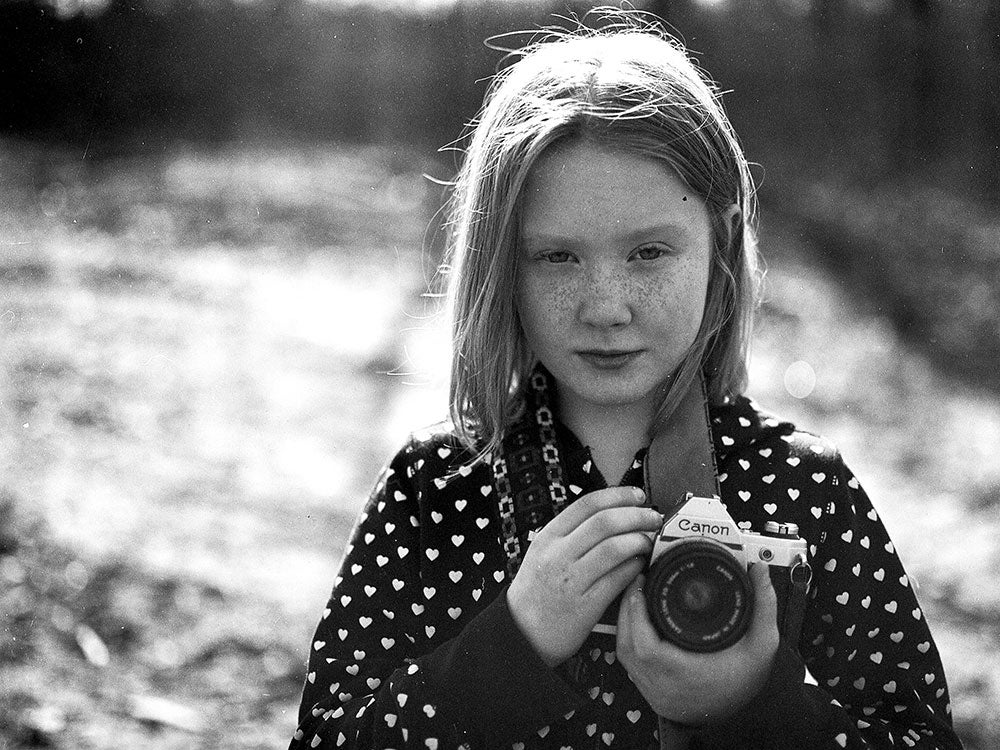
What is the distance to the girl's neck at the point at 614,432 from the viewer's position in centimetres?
165

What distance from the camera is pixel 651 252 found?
4.99 ft

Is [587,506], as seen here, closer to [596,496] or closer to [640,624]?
[596,496]

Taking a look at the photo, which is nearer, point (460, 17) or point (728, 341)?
point (728, 341)

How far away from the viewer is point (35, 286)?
7.30 m

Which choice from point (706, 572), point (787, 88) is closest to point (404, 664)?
point (706, 572)

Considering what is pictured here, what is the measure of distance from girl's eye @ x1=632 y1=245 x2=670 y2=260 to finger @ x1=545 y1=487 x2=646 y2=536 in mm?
323

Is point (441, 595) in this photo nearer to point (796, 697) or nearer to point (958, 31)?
point (796, 697)

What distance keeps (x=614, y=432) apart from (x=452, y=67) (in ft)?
16.0

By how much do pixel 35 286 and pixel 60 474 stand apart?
11.1 feet

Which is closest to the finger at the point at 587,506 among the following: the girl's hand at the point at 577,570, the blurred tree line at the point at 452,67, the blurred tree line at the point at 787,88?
the girl's hand at the point at 577,570

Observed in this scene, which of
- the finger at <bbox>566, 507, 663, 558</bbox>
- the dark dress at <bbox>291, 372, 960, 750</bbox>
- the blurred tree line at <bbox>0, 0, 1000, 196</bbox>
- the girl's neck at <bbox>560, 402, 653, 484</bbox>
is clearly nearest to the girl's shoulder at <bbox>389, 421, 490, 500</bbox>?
the dark dress at <bbox>291, 372, 960, 750</bbox>

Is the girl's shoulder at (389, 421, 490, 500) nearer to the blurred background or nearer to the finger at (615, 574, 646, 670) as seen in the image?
the blurred background

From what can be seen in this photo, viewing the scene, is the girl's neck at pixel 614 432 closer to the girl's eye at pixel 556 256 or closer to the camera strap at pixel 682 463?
the camera strap at pixel 682 463

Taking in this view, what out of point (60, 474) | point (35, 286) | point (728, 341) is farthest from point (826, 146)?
point (728, 341)
